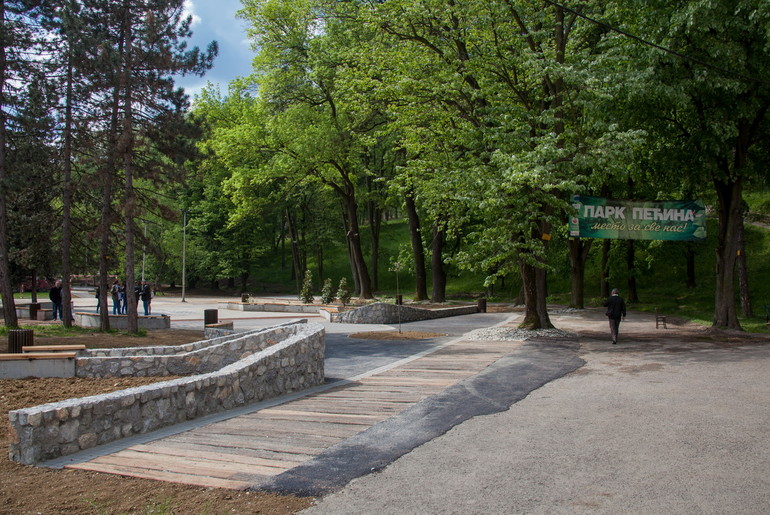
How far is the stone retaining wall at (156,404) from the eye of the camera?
6645 millimetres

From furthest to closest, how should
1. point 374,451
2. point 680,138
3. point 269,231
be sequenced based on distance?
point 269,231, point 680,138, point 374,451

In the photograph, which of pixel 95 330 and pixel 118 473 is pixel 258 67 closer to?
pixel 95 330

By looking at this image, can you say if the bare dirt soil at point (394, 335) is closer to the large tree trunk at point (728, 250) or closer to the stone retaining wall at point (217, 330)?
the stone retaining wall at point (217, 330)

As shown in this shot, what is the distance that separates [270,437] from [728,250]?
18.6m

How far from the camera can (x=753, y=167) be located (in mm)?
22188

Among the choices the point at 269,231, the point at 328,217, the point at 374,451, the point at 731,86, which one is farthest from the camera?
the point at 269,231

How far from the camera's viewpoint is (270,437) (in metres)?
7.78

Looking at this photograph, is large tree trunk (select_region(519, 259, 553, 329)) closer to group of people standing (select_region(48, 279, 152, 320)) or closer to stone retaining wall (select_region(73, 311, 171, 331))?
stone retaining wall (select_region(73, 311, 171, 331))

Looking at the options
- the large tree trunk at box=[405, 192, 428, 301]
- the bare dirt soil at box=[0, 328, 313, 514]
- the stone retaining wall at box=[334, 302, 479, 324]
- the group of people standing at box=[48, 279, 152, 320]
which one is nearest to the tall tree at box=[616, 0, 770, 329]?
the stone retaining wall at box=[334, 302, 479, 324]

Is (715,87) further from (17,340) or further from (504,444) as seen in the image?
(17,340)

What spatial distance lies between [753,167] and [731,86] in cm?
566

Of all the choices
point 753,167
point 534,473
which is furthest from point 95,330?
point 753,167

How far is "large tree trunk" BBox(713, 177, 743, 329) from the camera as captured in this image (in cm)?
2100

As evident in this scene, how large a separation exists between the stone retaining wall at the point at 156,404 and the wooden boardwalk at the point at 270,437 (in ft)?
1.46
